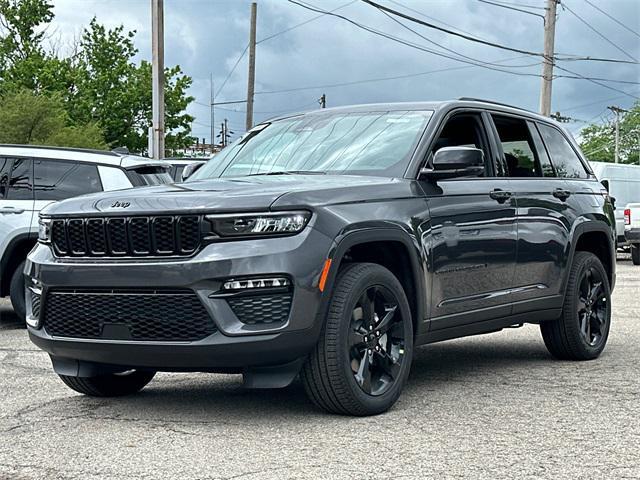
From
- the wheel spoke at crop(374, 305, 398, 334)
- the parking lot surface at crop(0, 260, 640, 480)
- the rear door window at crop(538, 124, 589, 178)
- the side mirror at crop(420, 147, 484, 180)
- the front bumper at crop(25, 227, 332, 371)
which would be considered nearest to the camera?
the parking lot surface at crop(0, 260, 640, 480)

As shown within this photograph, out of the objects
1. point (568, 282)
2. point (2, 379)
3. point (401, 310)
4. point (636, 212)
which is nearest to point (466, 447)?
point (401, 310)

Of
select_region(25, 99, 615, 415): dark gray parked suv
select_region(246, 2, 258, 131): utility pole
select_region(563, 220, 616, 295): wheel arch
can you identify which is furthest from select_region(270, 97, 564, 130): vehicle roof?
select_region(246, 2, 258, 131): utility pole

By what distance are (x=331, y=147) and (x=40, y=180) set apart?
545cm

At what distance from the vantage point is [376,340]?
5.89 metres

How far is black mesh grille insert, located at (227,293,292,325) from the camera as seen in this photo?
5355 millimetres

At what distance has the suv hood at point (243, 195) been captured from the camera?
5.43 meters

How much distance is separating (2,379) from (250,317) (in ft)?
9.58

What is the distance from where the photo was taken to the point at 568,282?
8.04m

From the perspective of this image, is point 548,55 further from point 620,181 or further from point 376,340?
point 376,340

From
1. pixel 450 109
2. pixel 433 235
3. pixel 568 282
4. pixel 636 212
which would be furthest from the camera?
pixel 636 212

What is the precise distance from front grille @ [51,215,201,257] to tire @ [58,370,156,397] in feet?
3.18

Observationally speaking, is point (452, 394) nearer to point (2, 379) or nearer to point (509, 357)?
point (509, 357)

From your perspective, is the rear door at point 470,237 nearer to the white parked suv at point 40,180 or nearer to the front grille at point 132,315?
the front grille at point 132,315

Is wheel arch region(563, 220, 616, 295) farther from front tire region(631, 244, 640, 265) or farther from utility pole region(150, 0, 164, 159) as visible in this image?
front tire region(631, 244, 640, 265)
